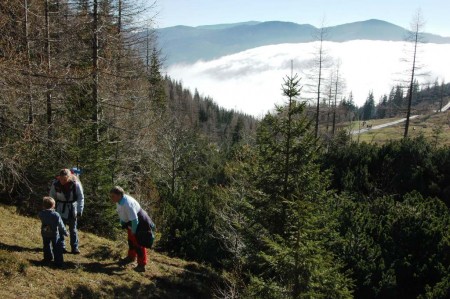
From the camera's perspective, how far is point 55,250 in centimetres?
817

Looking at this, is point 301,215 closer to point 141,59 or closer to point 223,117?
point 141,59

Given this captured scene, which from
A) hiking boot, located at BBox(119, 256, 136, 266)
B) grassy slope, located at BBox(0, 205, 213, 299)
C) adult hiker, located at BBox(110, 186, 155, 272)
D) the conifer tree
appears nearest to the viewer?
grassy slope, located at BBox(0, 205, 213, 299)

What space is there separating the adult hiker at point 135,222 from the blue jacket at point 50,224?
1256 mm

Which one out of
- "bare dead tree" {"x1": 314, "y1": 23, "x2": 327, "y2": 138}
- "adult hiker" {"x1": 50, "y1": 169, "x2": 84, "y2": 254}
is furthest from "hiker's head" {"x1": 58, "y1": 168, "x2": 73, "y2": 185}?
"bare dead tree" {"x1": 314, "y1": 23, "x2": 327, "y2": 138}

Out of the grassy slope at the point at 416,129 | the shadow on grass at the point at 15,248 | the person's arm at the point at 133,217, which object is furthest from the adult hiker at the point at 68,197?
the grassy slope at the point at 416,129

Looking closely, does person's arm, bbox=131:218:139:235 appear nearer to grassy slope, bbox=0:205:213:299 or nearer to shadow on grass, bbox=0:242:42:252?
grassy slope, bbox=0:205:213:299

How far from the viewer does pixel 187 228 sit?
64.2ft

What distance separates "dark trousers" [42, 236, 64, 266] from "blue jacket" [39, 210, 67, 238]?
14cm

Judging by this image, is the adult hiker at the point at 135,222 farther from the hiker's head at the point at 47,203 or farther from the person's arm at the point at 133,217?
the hiker's head at the point at 47,203

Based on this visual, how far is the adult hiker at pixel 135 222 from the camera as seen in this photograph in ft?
28.4

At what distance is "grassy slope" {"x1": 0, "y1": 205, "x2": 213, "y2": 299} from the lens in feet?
24.7

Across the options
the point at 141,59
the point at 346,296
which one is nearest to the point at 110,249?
the point at 346,296

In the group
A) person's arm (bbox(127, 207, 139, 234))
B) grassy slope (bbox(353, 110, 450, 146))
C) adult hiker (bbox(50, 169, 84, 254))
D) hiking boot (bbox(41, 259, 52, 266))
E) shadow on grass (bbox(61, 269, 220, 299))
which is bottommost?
grassy slope (bbox(353, 110, 450, 146))

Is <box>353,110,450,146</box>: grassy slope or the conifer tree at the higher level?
the conifer tree
